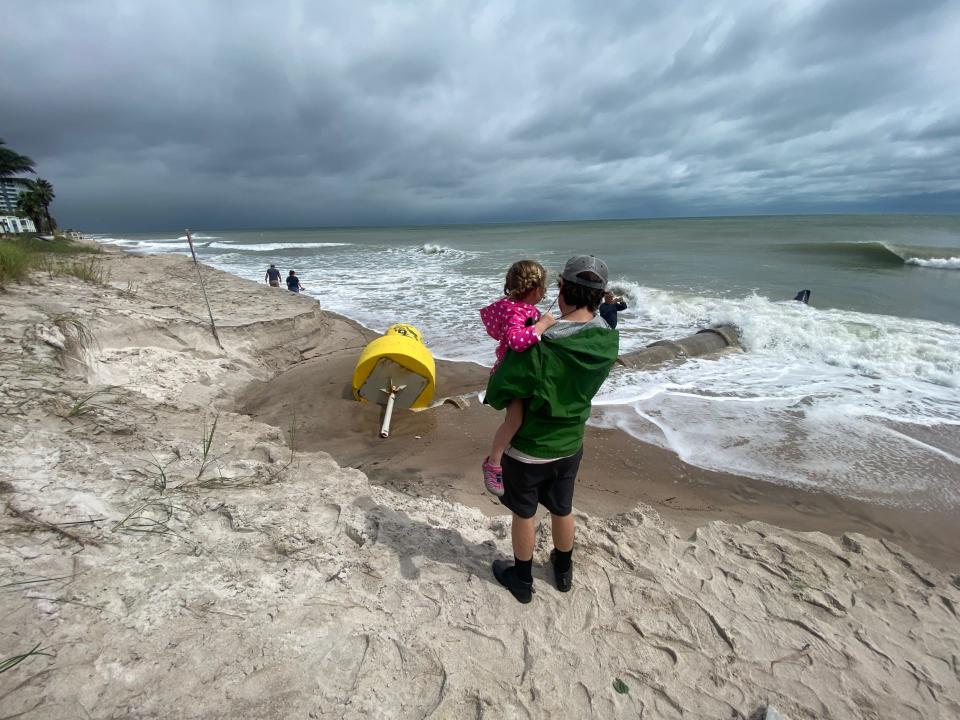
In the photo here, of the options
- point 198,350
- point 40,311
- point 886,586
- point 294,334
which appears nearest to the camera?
point 886,586

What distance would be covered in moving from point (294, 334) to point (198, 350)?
2.06 meters

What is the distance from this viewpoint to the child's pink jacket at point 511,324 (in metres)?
1.94

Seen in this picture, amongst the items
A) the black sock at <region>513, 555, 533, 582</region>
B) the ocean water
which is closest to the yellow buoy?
the ocean water

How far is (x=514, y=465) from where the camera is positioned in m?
2.21

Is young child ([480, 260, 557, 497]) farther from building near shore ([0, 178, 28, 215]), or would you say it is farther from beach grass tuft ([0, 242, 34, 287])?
building near shore ([0, 178, 28, 215])

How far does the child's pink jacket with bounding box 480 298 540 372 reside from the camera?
1936 millimetres

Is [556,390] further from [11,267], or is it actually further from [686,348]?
[11,267]

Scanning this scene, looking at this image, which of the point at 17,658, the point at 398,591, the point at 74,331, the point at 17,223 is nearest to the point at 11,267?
the point at 74,331

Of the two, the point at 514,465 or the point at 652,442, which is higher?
the point at 514,465

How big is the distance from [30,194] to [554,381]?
60.1 metres

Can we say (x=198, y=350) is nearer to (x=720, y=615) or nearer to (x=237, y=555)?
(x=237, y=555)

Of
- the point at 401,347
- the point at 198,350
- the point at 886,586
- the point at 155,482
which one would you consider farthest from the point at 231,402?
the point at 886,586

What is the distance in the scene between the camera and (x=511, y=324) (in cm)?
206

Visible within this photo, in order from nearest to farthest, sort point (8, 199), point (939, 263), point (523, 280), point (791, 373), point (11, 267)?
point (523, 280) → point (11, 267) → point (791, 373) → point (939, 263) → point (8, 199)
